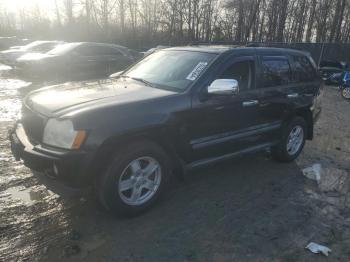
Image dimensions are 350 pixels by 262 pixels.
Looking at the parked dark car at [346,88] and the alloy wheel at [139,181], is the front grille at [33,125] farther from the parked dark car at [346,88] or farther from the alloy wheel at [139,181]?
the parked dark car at [346,88]

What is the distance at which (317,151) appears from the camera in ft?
21.9

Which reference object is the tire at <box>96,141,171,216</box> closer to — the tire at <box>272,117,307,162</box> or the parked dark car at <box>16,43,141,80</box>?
the tire at <box>272,117,307,162</box>

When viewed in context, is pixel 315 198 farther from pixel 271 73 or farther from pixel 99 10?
pixel 99 10

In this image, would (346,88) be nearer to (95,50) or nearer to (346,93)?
(346,93)

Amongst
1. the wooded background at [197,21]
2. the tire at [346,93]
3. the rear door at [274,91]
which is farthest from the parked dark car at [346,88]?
the wooded background at [197,21]

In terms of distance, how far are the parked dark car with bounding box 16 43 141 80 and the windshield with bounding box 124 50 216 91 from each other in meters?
7.69

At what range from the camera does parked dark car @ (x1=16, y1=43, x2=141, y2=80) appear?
12.0 meters

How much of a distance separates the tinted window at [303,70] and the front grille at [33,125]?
12.7 feet

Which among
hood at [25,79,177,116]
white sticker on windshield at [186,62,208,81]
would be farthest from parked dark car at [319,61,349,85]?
hood at [25,79,177,116]

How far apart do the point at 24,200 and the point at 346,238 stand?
359 centimetres

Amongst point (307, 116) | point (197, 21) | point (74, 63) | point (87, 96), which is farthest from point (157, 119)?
point (197, 21)

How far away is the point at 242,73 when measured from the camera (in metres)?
4.71

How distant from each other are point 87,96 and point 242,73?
2.10 meters

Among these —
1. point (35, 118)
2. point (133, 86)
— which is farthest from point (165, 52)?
point (35, 118)
